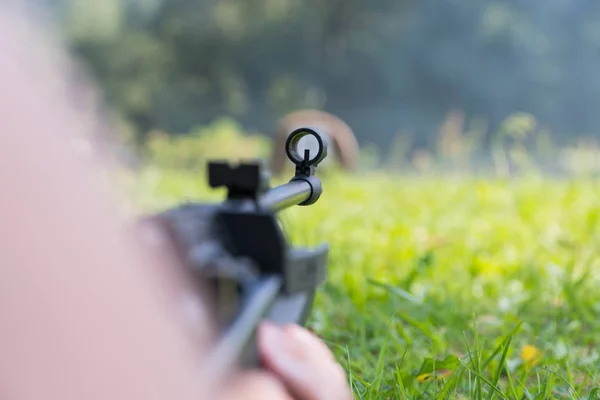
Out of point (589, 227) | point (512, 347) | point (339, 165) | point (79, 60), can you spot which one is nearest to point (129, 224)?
point (512, 347)

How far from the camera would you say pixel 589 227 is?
61.9 inches

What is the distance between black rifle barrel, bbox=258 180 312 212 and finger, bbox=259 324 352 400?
0.08 metres

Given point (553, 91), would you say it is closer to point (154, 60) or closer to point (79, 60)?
point (154, 60)

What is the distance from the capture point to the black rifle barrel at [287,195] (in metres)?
0.45

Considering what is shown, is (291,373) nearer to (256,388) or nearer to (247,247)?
(256,388)

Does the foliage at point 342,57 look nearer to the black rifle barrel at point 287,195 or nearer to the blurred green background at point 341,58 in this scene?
the blurred green background at point 341,58

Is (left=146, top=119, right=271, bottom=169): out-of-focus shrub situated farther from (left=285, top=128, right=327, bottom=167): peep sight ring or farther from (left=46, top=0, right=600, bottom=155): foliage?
(left=285, top=128, right=327, bottom=167): peep sight ring

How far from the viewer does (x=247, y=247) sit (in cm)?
54

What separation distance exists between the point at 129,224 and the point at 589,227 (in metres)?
1.39

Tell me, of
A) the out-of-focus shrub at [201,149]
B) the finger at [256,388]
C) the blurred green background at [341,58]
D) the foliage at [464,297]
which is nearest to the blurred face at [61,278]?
the finger at [256,388]

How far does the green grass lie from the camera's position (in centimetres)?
66

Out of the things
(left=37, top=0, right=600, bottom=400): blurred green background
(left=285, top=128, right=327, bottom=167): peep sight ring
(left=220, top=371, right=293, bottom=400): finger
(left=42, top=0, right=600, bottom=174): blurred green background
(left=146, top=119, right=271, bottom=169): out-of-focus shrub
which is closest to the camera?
(left=220, top=371, right=293, bottom=400): finger

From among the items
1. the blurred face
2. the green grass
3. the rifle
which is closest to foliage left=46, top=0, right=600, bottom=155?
the green grass

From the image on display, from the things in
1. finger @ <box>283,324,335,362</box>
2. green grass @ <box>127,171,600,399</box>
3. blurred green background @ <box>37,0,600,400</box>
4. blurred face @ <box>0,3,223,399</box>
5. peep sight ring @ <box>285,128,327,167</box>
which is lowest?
blurred face @ <box>0,3,223,399</box>
